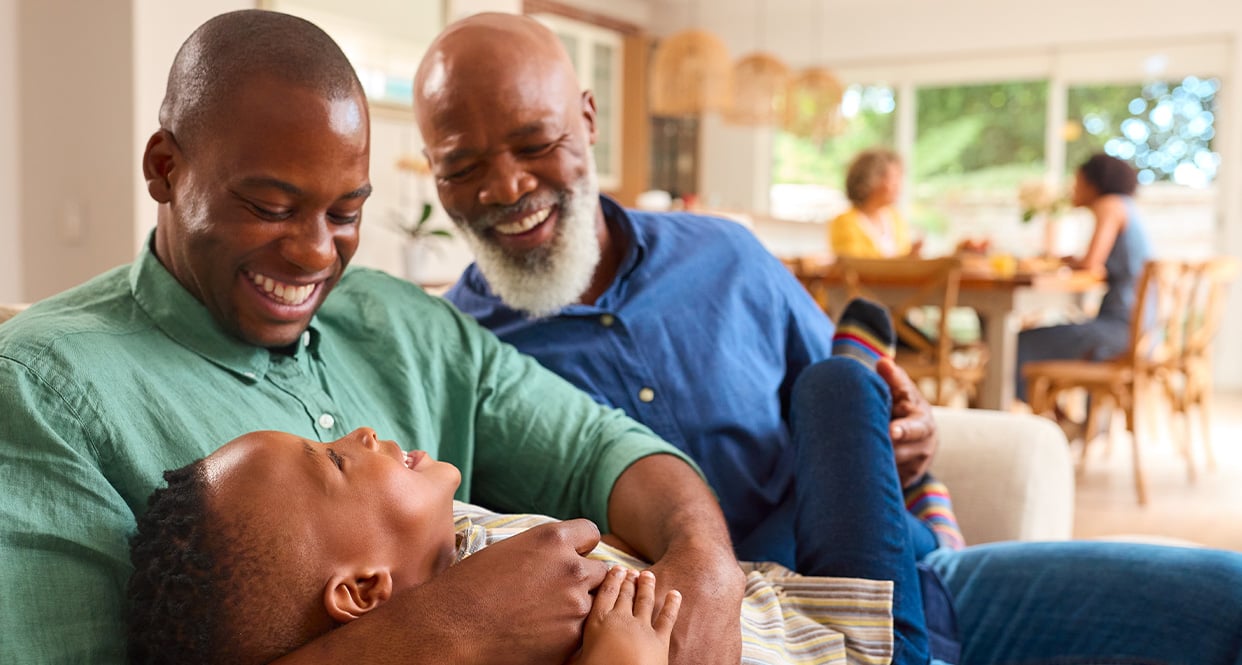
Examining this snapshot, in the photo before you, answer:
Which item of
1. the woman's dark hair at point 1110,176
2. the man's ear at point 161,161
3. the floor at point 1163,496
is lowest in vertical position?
the floor at point 1163,496

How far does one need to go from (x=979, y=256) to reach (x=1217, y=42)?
13.6 ft

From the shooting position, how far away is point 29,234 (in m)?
2.76

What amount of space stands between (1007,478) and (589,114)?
1.00 m

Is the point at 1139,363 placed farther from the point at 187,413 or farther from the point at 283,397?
the point at 187,413

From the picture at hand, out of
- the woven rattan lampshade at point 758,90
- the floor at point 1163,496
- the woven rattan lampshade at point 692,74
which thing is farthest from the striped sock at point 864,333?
the woven rattan lampshade at point 758,90

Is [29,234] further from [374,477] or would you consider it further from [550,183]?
[374,477]

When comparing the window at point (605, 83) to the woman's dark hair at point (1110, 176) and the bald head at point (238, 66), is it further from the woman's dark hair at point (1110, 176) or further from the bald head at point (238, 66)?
the bald head at point (238, 66)

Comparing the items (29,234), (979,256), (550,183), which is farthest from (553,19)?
(550,183)

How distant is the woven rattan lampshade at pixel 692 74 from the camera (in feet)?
21.5

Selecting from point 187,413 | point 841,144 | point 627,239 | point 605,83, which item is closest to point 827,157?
point 841,144

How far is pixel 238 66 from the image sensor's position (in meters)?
1.07

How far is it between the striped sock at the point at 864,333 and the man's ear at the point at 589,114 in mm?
535

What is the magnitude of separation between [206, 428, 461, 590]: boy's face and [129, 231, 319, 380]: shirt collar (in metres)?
0.21

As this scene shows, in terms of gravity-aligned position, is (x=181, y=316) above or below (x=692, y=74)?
below
